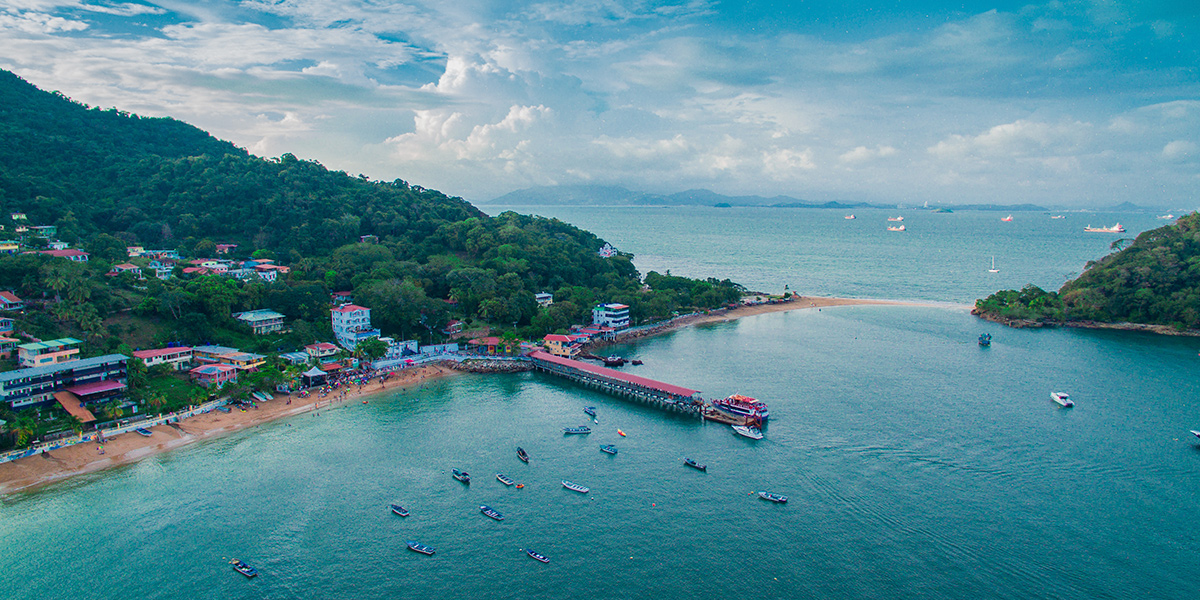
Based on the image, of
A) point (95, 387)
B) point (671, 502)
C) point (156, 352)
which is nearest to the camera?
point (671, 502)

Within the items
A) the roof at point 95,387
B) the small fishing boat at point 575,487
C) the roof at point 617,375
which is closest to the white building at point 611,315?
the roof at point 617,375

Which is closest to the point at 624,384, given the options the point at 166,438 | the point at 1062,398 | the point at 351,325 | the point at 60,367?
the point at 351,325

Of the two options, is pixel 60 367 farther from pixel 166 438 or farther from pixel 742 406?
pixel 742 406

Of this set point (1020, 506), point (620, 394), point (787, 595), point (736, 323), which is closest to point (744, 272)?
point (736, 323)

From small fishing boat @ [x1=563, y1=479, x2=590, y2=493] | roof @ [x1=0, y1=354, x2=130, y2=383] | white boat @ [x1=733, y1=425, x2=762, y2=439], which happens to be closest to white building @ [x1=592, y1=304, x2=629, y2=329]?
white boat @ [x1=733, y1=425, x2=762, y2=439]

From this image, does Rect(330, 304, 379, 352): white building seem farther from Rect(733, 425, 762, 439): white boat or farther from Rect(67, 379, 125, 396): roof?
Rect(733, 425, 762, 439): white boat

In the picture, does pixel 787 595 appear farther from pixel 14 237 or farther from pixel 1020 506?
pixel 14 237
